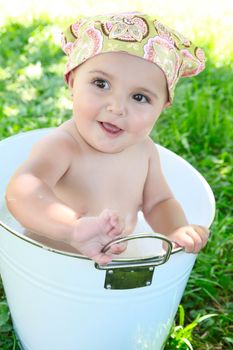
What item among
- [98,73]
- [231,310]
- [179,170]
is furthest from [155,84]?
[231,310]

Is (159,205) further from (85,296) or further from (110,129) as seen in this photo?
(85,296)

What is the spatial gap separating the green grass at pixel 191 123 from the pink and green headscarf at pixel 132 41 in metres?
0.66

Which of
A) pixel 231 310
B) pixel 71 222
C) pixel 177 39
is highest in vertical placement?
pixel 177 39

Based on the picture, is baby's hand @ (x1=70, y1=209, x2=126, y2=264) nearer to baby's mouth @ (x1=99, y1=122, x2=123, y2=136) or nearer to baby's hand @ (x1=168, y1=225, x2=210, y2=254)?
baby's hand @ (x1=168, y1=225, x2=210, y2=254)

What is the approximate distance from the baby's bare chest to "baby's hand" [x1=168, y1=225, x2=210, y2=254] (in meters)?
0.25

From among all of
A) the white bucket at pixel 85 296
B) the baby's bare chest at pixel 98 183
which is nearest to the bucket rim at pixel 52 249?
the white bucket at pixel 85 296

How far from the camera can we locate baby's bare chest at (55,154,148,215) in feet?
4.89

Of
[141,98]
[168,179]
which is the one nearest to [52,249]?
[141,98]

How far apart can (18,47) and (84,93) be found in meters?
1.59

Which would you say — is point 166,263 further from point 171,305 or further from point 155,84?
point 155,84

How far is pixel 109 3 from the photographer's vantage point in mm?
3338

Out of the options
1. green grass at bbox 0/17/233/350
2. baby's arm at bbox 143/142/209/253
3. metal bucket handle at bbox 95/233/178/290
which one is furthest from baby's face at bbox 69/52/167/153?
green grass at bbox 0/17/233/350

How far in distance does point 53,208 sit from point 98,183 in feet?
0.88

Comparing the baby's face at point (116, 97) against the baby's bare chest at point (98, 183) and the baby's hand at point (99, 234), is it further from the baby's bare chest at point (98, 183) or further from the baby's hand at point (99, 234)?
the baby's hand at point (99, 234)
